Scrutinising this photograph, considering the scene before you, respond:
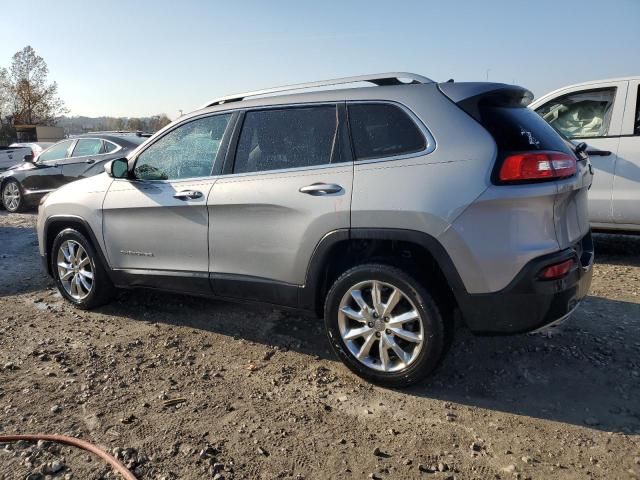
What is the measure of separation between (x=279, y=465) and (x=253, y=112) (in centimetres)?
236

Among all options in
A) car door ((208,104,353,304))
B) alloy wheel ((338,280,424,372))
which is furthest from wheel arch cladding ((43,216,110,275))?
alloy wheel ((338,280,424,372))

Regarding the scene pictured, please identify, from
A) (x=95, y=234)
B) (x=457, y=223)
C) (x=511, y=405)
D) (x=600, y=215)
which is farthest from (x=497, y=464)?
(x=600, y=215)

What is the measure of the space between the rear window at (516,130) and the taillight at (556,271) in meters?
0.65

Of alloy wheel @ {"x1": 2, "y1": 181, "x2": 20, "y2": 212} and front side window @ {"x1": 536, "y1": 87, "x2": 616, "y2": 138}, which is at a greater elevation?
front side window @ {"x1": 536, "y1": 87, "x2": 616, "y2": 138}

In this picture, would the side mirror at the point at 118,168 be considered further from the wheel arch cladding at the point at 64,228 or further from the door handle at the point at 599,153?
the door handle at the point at 599,153

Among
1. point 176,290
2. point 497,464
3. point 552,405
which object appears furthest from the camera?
point 176,290

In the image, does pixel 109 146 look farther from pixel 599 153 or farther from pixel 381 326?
pixel 381 326

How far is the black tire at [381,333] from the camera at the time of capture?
2.97 meters

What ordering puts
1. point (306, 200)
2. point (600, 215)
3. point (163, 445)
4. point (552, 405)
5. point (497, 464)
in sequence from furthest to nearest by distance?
point (600, 215) → point (306, 200) → point (552, 405) → point (163, 445) → point (497, 464)

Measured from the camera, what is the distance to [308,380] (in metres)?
3.35

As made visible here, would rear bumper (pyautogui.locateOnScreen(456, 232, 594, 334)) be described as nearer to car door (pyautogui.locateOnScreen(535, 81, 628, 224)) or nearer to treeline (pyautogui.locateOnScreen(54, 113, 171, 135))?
car door (pyautogui.locateOnScreen(535, 81, 628, 224))

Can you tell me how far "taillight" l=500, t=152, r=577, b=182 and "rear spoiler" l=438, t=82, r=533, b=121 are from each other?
34 centimetres

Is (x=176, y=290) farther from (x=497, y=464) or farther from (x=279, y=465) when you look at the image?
(x=497, y=464)

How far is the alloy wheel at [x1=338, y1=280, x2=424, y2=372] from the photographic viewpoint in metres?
3.06
